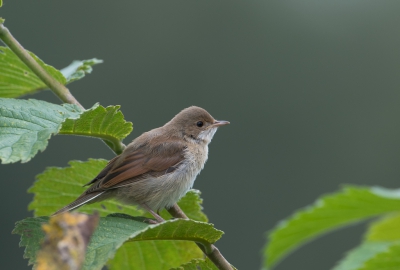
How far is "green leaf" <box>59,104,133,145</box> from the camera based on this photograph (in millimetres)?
2783

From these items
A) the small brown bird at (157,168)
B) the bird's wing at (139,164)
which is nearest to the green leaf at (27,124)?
the small brown bird at (157,168)

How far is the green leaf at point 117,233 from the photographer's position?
2.29 meters

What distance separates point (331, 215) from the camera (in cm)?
105

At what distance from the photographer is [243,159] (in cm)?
1540

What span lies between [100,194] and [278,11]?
1819 centimetres

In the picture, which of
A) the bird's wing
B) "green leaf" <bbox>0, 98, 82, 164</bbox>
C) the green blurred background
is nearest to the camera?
"green leaf" <bbox>0, 98, 82, 164</bbox>

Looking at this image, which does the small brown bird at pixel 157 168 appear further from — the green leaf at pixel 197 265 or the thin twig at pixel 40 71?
the green leaf at pixel 197 265

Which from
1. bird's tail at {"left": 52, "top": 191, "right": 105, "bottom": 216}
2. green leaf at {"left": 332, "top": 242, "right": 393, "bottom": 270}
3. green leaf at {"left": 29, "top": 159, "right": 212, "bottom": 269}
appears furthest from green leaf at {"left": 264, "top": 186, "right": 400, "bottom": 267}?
bird's tail at {"left": 52, "top": 191, "right": 105, "bottom": 216}

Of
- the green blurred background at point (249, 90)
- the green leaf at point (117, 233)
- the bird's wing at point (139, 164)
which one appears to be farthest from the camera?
the green blurred background at point (249, 90)

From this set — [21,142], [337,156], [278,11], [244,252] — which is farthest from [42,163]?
[21,142]

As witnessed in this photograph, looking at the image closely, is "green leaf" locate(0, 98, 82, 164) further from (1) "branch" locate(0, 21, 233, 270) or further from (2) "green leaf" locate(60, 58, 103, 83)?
(2) "green leaf" locate(60, 58, 103, 83)

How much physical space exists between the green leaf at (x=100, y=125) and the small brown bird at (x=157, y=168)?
2.16 feet

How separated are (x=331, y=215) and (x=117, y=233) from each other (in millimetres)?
1580

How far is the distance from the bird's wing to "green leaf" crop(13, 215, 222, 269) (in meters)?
1.18
